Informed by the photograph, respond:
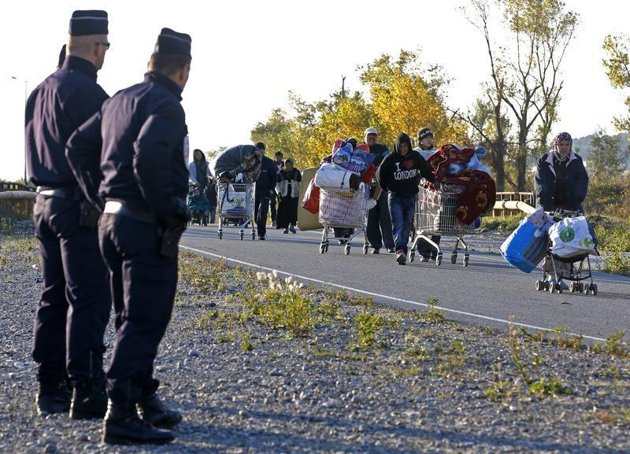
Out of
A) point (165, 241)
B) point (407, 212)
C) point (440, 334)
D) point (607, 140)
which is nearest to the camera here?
point (165, 241)

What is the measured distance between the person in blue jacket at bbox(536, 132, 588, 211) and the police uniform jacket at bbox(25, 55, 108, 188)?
896 cm

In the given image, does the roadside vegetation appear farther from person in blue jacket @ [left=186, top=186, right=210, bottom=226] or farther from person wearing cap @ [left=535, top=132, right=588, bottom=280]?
person in blue jacket @ [left=186, top=186, right=210, bottom=226]

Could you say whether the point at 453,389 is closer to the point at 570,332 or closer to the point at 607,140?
the point at 570,332

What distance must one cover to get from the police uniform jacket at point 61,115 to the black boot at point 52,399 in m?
1.18

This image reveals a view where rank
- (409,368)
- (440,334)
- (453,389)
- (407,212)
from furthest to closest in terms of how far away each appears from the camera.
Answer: (407,212) < (440,334) < (409,368) < (453,389)

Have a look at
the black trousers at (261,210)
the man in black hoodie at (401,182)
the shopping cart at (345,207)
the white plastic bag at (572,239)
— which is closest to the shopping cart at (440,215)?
the man in black hoodie at (401,182)

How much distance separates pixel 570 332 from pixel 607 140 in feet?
331

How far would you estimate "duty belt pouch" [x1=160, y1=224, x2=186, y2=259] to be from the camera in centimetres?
679

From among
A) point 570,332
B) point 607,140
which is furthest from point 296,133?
point 570,332

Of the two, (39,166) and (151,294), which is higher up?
(39,166)

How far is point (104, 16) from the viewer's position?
7805mm

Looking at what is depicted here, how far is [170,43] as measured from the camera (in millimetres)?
7008

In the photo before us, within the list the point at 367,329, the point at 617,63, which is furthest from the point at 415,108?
the point at 367,329

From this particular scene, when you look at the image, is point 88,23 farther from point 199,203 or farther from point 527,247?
point 199,203
